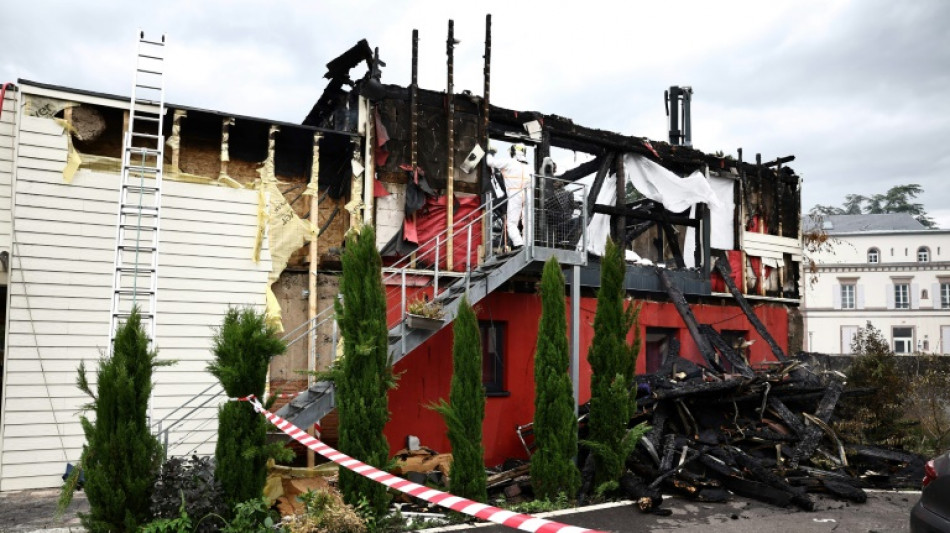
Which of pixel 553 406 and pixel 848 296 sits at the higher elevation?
pixel 848 296

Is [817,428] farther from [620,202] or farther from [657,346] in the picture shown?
[620,202]

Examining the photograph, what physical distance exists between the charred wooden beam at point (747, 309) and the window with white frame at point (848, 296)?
42.2 meters

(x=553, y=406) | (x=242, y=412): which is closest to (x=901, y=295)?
(x=553, y=406)

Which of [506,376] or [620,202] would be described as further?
[620,202]

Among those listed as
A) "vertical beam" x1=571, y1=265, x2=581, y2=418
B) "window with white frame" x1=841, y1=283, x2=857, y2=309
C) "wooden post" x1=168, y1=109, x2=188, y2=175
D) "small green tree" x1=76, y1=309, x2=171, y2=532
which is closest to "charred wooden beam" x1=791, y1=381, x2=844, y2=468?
"vertical beam" x1=571, y1=265, x2=581, y2=418

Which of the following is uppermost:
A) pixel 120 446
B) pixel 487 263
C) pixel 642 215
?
pixel 642 215

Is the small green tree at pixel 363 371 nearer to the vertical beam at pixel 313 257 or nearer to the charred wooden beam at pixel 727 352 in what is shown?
the vertical beam at pixel 313 257

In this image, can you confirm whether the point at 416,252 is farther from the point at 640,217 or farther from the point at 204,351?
the point at 640,217

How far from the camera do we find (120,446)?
669 cm

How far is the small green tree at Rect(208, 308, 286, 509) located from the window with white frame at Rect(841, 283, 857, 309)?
2114 inches

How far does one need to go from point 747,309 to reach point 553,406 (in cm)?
723

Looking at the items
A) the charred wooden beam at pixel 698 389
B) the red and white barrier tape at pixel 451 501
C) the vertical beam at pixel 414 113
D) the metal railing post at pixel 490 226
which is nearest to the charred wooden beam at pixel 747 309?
the charred wooden beam at pixel 698 389

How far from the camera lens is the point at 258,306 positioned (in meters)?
10.9

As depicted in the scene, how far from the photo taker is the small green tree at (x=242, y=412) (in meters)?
7.23
